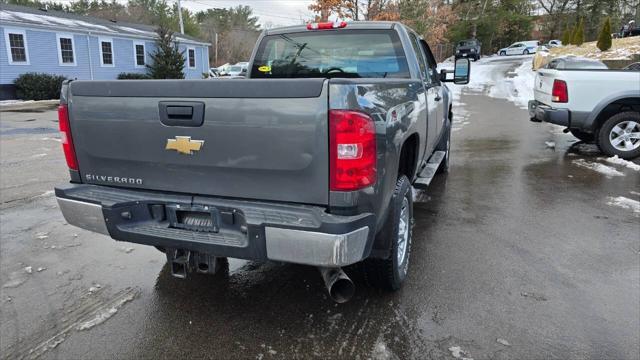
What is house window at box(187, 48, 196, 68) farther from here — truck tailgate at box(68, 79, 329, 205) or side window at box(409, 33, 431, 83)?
truck tailgate at box(68, 79, 329, 205)

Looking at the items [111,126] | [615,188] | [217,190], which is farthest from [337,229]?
[615,188]

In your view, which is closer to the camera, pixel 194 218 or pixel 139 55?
pixel 194 218

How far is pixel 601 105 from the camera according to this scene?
7461 millimetres

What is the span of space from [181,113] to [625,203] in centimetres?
535

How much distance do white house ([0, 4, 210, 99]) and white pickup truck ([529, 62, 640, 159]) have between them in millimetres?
23297

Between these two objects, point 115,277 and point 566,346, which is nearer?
point 566,346

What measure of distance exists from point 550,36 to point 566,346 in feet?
205

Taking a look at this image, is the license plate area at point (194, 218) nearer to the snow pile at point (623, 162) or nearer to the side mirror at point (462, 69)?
the side mirror at point (462, 69)

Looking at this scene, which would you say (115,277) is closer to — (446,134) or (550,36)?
(446,134)

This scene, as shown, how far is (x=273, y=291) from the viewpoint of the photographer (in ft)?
11.3

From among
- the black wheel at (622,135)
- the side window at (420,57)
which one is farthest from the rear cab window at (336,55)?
the black wheel at (622,135)

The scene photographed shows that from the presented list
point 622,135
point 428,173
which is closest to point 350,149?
point 428,173

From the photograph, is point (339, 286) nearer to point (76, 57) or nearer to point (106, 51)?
point (76, 57)

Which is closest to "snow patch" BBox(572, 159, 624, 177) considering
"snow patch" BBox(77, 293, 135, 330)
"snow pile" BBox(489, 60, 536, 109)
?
"snow patch" BBox(77, 293, 135, 330)
